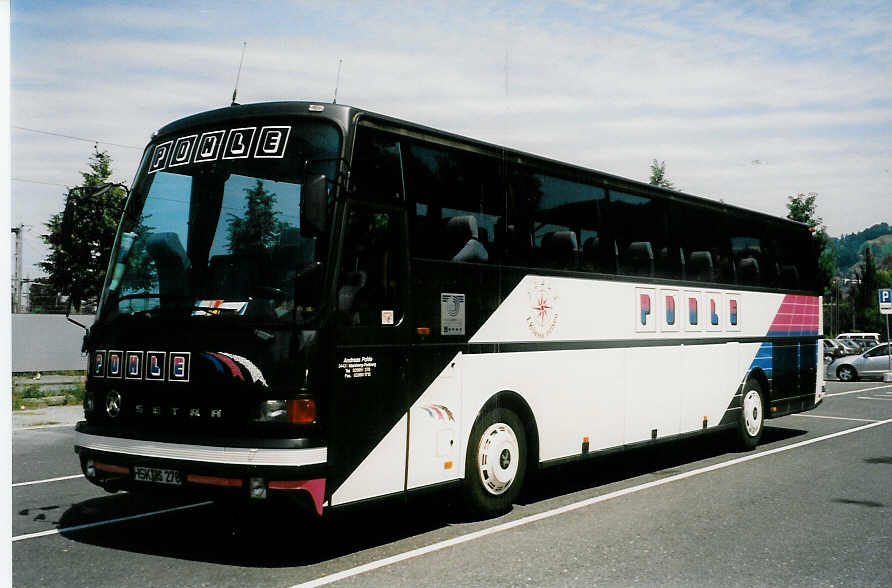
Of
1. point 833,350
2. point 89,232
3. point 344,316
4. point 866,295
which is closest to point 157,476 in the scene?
point 344,316

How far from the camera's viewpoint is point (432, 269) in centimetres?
719

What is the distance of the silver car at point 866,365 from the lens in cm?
3334

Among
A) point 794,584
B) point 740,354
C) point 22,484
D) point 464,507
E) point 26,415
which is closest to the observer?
point 794,584

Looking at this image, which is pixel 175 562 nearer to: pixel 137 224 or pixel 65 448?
pixel 137 224

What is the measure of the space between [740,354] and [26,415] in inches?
553

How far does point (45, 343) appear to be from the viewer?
100ft

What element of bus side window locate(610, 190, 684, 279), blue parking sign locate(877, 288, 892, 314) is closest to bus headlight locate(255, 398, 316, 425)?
bus side window locate(610, 190, 684, 279)

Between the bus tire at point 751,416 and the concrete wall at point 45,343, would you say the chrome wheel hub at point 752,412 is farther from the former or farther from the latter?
the concrete wall at point 45,343

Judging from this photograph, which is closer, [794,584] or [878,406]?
[794,584]

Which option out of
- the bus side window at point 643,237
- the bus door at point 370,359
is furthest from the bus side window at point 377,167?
the bus side window at point 643,237

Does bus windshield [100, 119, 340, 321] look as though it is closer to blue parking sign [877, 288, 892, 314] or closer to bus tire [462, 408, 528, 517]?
bus tire [462, 408, 528, 517]

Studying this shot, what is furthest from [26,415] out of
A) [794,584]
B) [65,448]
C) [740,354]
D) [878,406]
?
[878,406]

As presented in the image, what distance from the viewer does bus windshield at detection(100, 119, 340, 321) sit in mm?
6082

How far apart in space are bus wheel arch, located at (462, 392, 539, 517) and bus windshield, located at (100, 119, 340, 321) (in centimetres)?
235
